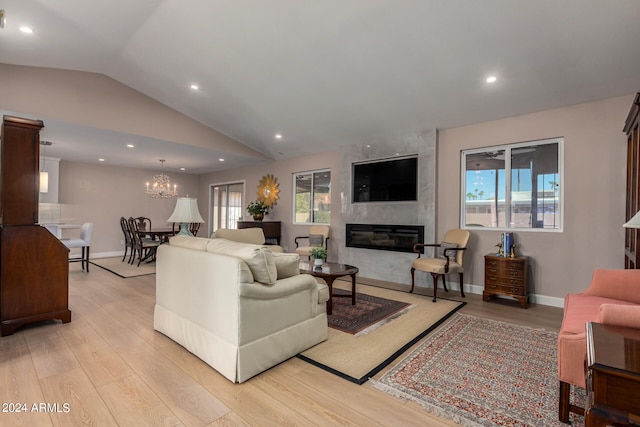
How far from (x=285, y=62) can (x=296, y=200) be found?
361 centimetres

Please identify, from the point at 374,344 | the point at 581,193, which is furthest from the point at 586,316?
the point at 581,193

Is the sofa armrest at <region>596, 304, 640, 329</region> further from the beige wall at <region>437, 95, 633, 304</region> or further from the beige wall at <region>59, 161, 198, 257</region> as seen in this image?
the beige wall at <region>59, 161, 198, 257</region>

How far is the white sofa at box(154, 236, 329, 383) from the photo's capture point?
6.89 ft

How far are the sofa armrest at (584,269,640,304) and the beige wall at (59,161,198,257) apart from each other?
972 centimetres

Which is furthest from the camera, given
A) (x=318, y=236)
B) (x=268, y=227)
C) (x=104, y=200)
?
(x=104, y=200)

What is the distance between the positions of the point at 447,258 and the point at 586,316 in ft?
7.43

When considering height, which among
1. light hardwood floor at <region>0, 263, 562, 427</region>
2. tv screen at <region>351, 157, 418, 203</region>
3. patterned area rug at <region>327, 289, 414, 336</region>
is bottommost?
light hardwood floor at <region>0, 263, 562, 427</region>

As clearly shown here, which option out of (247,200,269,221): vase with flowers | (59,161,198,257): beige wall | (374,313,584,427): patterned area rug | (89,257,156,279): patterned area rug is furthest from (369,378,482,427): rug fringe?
A: (59,161,198,257): beige wall

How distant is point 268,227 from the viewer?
704 cm

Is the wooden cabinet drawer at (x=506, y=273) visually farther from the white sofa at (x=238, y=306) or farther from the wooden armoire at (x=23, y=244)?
the wooden armoire at (x=23, y=244)

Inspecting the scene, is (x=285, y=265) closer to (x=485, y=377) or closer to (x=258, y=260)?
(x=258, y=260)

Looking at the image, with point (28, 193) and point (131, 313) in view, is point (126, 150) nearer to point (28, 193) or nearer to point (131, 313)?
point (28, 193)

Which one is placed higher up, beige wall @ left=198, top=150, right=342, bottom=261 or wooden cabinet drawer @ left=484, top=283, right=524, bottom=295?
beige wall @ left=198, top=150, right=342, bottom=261

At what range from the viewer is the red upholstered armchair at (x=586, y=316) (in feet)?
4.55
